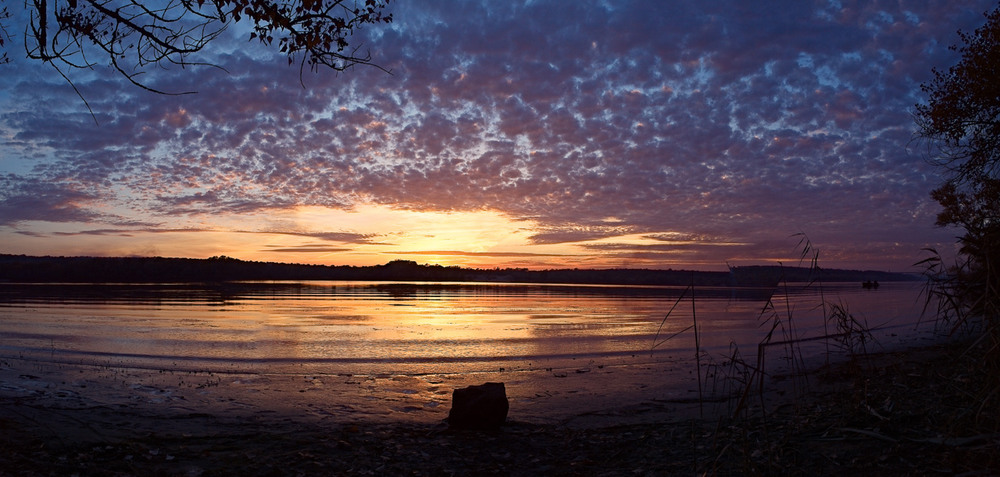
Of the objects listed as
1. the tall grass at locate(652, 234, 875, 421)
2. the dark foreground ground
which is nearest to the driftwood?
the dark foreground ground

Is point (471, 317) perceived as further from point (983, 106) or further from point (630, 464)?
point (630, 464)

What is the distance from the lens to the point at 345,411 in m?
11.0

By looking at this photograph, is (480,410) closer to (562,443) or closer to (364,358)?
(562,443)

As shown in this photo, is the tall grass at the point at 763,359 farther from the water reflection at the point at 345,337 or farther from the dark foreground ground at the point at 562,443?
the water reflection at the point at 345,337

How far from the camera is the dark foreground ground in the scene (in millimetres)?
5637

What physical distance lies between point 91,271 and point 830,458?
139088mm

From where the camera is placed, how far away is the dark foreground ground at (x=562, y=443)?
5637mm

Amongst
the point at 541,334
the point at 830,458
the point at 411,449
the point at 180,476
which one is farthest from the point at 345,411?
the point at 541,334

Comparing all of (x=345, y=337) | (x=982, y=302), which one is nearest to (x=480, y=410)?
(x=982, y=302)

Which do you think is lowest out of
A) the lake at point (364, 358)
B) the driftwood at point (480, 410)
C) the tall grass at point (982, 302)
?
the lake at point (364, 358)

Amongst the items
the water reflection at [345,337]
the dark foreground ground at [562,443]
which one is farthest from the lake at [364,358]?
the dark foreground ground at [562,443]

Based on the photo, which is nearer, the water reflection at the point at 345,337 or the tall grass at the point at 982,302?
the tall grass at the point at 982,302

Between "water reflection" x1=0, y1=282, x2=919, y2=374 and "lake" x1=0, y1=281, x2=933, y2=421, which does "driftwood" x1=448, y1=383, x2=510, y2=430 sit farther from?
"water reflection" x1=0, y1=282, x2=919, y2=374

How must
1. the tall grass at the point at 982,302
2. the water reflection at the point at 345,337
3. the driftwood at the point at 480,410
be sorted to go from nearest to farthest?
1. the tall grass at the point at 982,302
2. the driftwood at the point at 480,410
3. the water reflection at the point at 345,337
